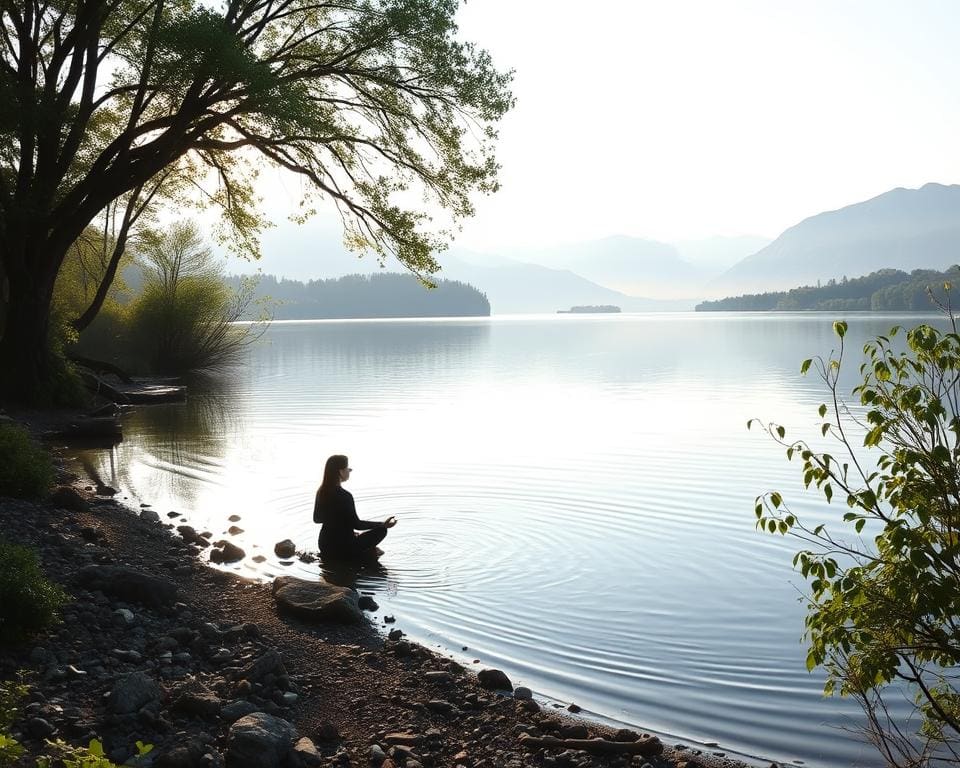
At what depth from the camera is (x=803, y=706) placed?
802 centimetres

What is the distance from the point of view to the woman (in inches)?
500

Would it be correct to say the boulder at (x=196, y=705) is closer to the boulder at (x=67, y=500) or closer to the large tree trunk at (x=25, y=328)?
the boulder at (x=67, y=500)

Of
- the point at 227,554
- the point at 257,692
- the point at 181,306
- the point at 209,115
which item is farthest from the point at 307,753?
the point at 181,306

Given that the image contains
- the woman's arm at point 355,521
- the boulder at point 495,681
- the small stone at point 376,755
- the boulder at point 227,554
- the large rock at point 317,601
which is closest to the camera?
the small stone at point 376,755

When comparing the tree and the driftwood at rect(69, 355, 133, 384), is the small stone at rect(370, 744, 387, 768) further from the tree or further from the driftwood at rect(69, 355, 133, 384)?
the driftwood at rect(69, 355, 133, 384)

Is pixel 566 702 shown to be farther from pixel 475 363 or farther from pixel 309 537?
pixel 475 363

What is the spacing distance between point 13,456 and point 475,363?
5092 cm

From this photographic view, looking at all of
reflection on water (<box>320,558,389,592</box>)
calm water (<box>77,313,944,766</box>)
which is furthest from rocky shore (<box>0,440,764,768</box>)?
reflection on water (<box>320,558,389,592</box>)

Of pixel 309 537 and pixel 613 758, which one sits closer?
pixel 613 758

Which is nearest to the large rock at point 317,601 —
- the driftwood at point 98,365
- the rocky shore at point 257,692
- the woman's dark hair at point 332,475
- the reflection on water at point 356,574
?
the rocky shore at point 257,692

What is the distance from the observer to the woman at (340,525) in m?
12.7

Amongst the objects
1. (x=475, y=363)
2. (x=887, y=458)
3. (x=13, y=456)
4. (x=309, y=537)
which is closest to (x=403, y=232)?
(x=309, y=537)

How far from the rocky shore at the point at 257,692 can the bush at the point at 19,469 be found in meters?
1.92

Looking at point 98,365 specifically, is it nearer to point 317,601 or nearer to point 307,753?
point 317,601
